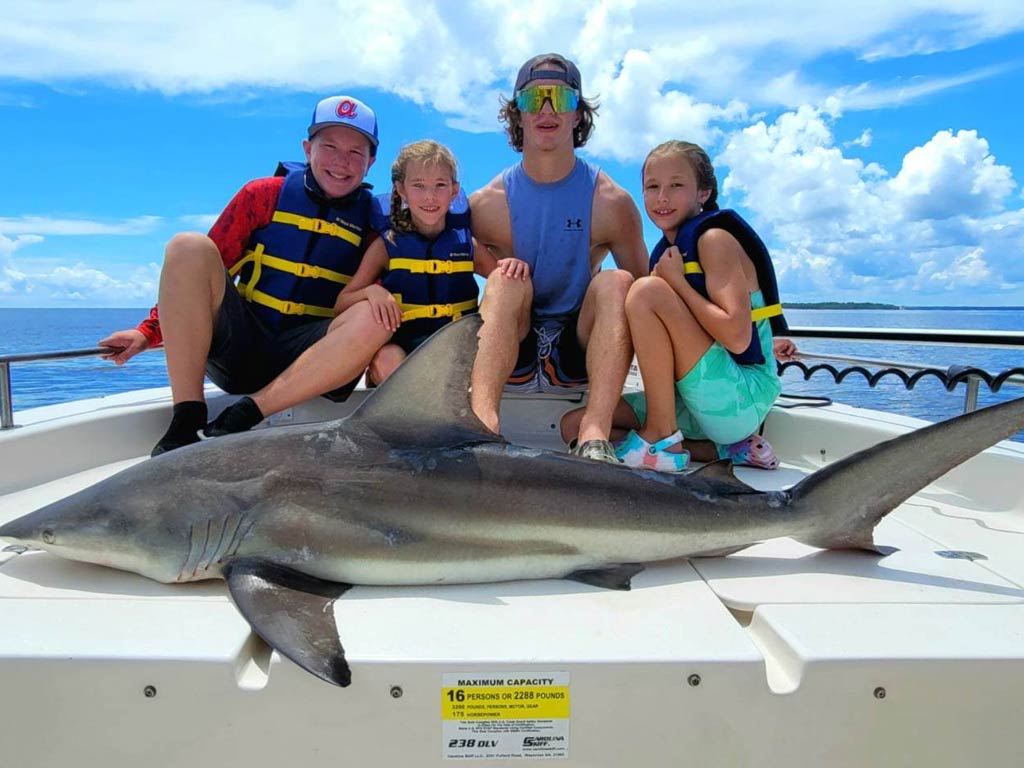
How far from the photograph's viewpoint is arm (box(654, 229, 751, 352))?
10.8ft

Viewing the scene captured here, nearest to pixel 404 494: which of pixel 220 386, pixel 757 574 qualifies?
pixel 757 574

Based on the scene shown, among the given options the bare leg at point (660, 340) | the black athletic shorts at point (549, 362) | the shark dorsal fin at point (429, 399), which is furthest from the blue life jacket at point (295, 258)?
the shark dorsal fin at point (429, 399)

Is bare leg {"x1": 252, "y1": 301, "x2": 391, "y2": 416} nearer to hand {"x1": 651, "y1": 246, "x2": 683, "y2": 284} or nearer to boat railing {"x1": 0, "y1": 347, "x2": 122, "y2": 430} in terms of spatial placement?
boat railing {"x1": 0, "y1": 347, "x2": 122, "y2": 430}

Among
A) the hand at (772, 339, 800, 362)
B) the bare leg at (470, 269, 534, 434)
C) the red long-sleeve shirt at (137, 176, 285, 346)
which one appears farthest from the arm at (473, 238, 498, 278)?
the hand at (772, 339, 800, 362)

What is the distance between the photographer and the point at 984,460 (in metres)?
3.28

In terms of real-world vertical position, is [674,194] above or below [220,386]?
above

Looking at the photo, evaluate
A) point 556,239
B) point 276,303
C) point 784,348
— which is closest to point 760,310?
point 784,348

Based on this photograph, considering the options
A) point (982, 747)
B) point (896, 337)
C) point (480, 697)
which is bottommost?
point (982, 747)

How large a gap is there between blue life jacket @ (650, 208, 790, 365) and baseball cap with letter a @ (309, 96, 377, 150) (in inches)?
70.5

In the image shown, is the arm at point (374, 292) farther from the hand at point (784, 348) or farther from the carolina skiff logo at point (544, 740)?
the carolina skiff logo at point (544, 740)

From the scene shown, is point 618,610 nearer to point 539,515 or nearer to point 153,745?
point 539,515

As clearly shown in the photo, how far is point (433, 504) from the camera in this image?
7.25 feet

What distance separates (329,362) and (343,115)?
138cm

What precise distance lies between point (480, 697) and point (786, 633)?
0.72 meters
